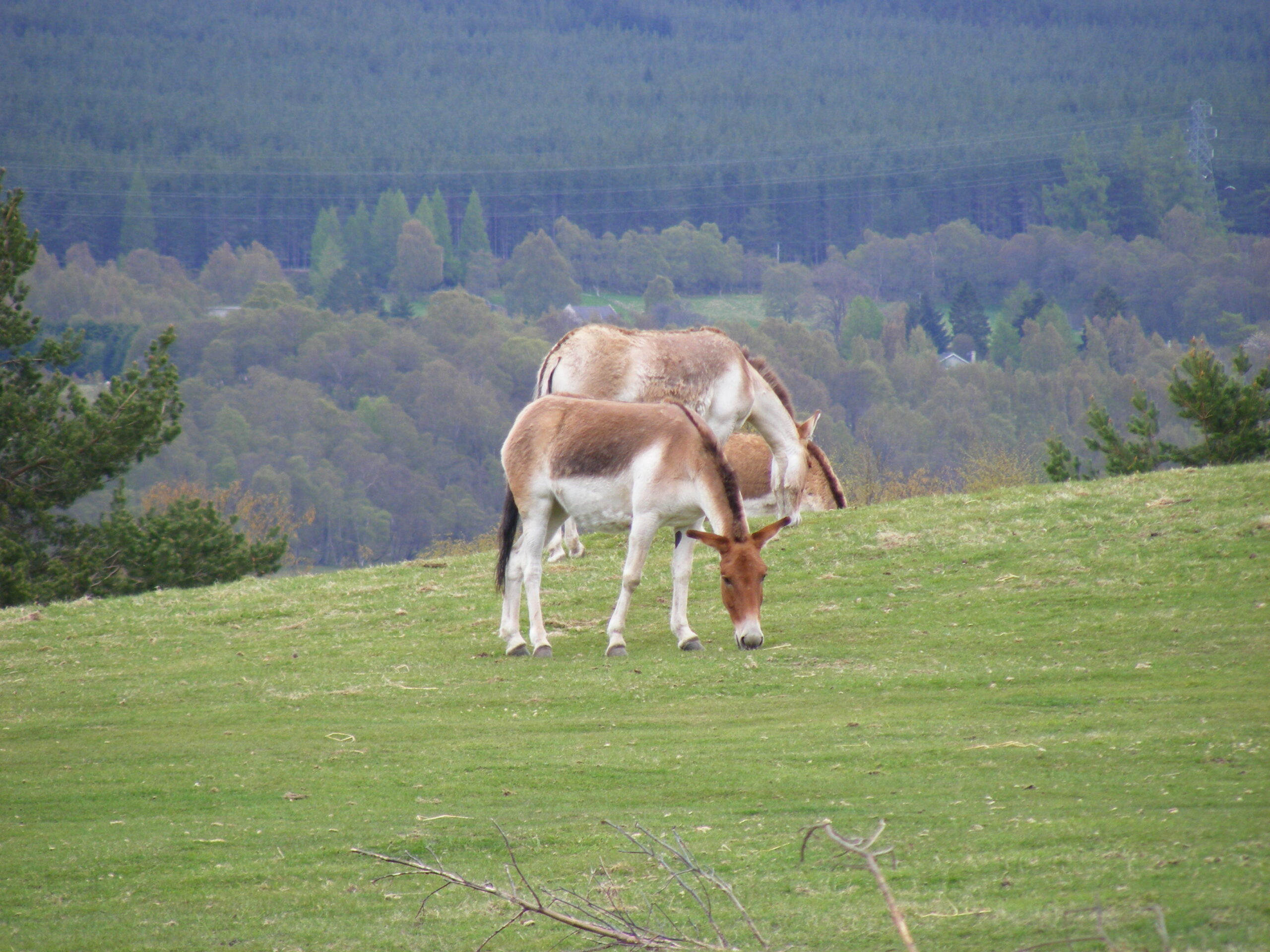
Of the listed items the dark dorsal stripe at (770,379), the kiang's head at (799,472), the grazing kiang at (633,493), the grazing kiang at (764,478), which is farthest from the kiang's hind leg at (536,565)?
the grazing kiang at (764,478)

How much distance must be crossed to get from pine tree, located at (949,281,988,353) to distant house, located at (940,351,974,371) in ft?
9.25

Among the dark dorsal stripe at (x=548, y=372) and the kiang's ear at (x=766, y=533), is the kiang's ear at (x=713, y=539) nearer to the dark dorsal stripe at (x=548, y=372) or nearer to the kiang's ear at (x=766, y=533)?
the kiang's ear at (x=766, y=533)

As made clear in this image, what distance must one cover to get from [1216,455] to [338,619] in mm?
18169

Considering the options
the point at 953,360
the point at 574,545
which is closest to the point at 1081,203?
the point at 953,360

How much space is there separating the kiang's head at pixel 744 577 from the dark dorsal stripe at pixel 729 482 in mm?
113

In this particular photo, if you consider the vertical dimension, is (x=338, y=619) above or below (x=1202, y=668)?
below

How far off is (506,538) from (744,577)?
295cm

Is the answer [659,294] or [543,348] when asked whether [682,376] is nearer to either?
[543,348]

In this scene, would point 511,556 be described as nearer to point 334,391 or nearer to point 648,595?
point 648,595

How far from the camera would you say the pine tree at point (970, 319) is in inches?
6314

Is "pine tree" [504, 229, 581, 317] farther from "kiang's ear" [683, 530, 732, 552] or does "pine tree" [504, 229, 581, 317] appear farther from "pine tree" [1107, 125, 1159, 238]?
"kiang's ear" [683, 530, 732, 552]

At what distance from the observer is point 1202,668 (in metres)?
10.2

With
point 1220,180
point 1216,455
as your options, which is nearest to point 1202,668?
point 1216,455

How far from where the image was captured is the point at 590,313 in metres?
170
